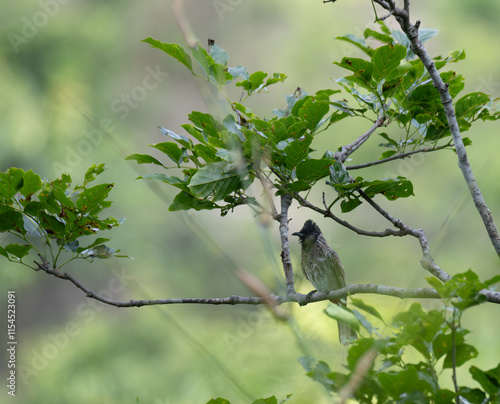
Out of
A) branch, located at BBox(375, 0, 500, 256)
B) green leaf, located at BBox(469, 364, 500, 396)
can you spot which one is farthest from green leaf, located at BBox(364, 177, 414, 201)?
green leaf, located at BBox(469, 364, 500, 396)

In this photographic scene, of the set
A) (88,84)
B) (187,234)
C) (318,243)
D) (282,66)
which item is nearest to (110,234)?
(187,234)

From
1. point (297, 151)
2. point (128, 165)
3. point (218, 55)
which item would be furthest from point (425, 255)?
point (128, 165)

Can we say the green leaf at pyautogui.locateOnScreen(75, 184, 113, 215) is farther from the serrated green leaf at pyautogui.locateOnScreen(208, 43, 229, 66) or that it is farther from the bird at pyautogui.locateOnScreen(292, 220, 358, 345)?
the bird at pyautogui.locateOnScreen(292, 220, 358, 345)

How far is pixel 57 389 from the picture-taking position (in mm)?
3607

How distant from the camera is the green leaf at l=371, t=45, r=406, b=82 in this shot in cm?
83

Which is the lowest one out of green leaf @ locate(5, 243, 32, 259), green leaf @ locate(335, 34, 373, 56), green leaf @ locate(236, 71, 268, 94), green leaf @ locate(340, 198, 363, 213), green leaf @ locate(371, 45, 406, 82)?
green leaf @ locate(5, 243, 32, 259)

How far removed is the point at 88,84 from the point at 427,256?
15.5 feet

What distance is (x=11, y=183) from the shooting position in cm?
91

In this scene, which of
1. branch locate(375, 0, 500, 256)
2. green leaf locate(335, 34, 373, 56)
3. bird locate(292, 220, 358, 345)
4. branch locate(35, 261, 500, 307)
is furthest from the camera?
bird locate(292, 220, 358, 345)

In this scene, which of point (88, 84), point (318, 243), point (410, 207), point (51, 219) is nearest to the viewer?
point (51, 219)

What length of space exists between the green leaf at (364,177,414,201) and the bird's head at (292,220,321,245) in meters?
0.86

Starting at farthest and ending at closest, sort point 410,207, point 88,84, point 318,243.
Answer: point 88,84, point 410,207, point 318,243

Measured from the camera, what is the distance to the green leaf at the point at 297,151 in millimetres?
793

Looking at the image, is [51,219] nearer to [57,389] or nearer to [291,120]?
[291,120]
